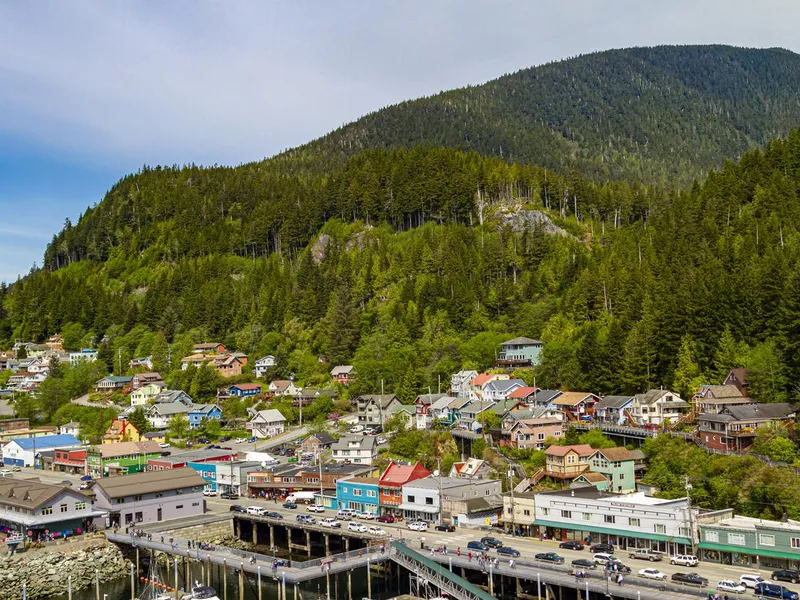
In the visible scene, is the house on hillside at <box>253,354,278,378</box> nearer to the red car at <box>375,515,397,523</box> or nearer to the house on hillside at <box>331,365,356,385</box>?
the house on hillside at <box>331,365,356,385</box>

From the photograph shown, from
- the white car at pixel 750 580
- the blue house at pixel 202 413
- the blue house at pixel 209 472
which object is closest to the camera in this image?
the white car at pixel 750 580

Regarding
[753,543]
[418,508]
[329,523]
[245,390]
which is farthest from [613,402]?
[245,390]

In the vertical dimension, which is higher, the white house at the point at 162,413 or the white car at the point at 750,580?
the white house at the point at 162,413

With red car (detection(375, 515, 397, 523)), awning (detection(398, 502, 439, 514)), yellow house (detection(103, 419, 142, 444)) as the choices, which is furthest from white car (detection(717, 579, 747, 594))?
yellow house (detection(103, 419, 142, 444))

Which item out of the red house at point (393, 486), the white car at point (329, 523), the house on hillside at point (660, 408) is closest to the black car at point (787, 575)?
the house on hillside at point (660, 408)

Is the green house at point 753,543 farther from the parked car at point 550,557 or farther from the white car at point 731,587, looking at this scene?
the parked car at point 550,557

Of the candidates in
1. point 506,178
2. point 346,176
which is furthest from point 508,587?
point 346,176
